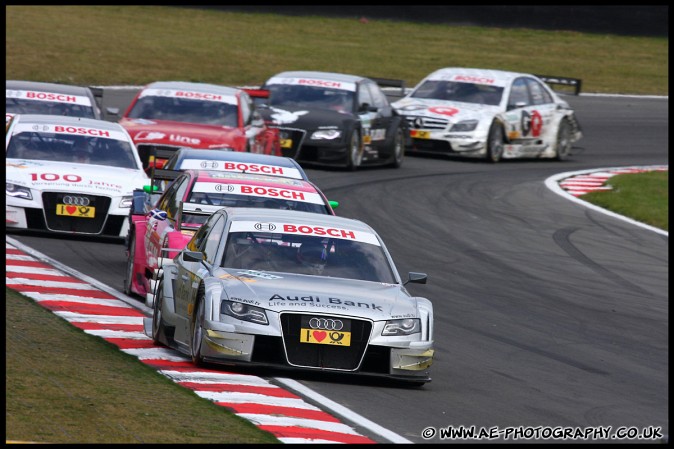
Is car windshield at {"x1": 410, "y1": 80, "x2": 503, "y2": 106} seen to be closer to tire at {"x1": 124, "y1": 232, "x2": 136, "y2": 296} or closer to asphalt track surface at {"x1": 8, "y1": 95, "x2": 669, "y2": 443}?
asphalt track surface at {"x1": 8, "y1": 95, "x2": 669, "y2": 443}

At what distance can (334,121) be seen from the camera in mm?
22953

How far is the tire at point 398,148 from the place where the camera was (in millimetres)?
24422

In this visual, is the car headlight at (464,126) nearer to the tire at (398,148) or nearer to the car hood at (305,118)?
the tire at (398,148)

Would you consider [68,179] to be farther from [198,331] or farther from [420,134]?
[420,134]

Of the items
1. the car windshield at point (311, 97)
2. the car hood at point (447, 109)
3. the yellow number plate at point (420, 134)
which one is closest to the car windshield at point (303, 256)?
the car windshield at point (311, 97)

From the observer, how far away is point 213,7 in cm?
4747

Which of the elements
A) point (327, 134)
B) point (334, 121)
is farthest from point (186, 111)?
point (334, 121)

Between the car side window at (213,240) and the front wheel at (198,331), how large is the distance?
532 mm

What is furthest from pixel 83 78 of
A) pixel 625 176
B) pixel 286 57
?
pixel 625 176

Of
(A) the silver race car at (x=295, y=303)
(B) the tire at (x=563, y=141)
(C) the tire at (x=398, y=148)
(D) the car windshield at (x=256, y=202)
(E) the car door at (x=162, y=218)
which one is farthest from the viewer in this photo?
(B) the tire at (x=563, y=141)

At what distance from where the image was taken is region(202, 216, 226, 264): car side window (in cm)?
1067

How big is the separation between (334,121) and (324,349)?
44.1 ft

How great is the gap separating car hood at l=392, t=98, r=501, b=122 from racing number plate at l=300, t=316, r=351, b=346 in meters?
15.7

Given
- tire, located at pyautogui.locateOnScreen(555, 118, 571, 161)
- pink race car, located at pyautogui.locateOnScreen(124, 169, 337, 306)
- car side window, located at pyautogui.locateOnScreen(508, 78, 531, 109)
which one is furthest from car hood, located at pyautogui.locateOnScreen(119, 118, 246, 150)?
tire, located at pyautogui.locateOnScreen(555, 118, 571, 161)
